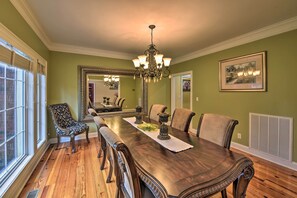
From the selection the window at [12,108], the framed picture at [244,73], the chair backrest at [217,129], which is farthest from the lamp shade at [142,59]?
the framed picture at [244,73]

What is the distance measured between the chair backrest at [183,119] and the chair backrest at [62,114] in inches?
101

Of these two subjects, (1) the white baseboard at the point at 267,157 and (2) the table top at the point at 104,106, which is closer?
(1) the white baseboard at the point at 267,157

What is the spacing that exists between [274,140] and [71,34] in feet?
14.4

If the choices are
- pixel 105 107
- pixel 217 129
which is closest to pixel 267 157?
pixel 217 129

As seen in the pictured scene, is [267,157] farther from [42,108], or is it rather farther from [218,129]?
[42,108]

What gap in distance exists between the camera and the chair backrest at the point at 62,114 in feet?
10.6

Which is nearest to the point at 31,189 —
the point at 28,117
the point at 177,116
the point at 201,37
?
the point at 28,117

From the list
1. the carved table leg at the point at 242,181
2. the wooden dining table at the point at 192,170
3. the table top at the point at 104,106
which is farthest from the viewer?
the table top at the point at 104,106

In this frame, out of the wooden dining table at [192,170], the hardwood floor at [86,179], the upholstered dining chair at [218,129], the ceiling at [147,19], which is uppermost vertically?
the ceiling at [147,19]

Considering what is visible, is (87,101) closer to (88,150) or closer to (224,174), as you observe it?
(88,150)

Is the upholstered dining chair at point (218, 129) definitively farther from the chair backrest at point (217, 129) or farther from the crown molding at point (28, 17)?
the crown molding at point (28, 17)

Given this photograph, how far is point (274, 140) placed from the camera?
2582 millimetres

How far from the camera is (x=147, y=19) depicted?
90.2 inches

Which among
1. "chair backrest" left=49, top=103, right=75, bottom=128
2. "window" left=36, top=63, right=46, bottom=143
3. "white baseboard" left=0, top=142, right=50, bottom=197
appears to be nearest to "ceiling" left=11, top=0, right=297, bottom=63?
"window" left=36, top=63, right=46, bottom=143
